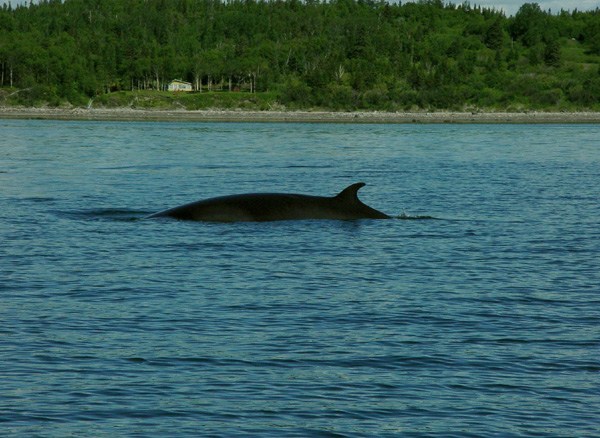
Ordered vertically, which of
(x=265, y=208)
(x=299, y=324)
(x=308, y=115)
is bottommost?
(x=299, y=324)

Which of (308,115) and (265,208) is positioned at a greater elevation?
(308,115)

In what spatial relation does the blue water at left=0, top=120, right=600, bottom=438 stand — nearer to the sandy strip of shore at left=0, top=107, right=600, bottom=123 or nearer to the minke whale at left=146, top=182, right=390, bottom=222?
the minke whale at left=146, top=182, right=390, bottom=222

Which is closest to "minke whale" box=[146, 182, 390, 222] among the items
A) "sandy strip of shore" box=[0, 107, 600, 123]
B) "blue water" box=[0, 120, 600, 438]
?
"blue water" box=[0, 120, 600, 438]

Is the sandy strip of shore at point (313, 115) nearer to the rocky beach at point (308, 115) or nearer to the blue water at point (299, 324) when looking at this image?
the rocky beach at point (308, 115)

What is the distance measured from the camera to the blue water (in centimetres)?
847

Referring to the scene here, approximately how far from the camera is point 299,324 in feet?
38.9

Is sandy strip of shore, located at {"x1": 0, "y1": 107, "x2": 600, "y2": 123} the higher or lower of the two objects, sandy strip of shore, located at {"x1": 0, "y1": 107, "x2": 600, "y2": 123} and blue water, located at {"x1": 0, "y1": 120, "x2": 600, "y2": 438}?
the higher

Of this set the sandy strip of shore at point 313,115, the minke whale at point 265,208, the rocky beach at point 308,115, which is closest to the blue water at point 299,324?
the minke whale at point 265,208

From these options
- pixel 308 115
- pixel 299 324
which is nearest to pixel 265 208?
pixel 299 324

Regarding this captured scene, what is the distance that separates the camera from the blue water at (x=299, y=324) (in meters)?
8.47

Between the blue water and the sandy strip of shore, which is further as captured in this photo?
the sandy strip of shore

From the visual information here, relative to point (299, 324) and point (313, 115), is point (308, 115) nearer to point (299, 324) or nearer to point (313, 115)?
point (313, 115)

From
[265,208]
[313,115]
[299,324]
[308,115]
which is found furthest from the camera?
[308,115]

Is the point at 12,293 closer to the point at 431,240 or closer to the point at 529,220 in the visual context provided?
the point at 431,240
